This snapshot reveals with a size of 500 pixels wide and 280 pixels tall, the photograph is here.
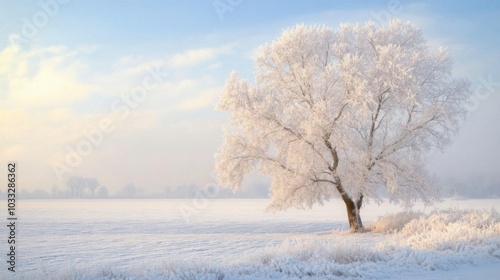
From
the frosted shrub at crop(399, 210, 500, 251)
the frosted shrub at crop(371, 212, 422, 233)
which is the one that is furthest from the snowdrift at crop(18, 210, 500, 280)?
the frosted shrub at crop(371, 212, 422, 233)

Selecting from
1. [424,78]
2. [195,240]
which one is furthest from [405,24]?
[195,240]

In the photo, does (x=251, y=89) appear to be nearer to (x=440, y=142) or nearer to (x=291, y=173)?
(x=291, y=173)

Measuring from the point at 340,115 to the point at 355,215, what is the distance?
239 inches

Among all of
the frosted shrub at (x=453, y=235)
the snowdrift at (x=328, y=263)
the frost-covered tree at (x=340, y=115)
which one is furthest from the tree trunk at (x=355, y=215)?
the snowdrift at (x=328, y=263)

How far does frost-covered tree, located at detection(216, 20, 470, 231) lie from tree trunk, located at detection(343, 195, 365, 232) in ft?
0.21

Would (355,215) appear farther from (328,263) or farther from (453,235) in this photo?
(328,263)

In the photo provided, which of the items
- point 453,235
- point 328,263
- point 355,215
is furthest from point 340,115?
point 328,263

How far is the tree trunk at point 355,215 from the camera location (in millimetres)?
25484

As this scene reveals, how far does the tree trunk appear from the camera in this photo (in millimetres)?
25484

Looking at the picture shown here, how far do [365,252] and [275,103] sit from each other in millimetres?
13936

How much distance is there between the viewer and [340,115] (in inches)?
971

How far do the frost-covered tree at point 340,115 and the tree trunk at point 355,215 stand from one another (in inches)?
2.5

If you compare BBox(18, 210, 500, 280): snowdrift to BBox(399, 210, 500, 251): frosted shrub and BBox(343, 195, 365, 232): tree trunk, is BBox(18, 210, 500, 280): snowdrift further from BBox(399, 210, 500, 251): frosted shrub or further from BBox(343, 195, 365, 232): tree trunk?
BBox(343, 195, 365, 232): tree trunk

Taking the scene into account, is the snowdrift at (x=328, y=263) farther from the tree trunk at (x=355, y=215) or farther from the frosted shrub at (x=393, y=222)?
the tree trunk at (x=355, y=215)
